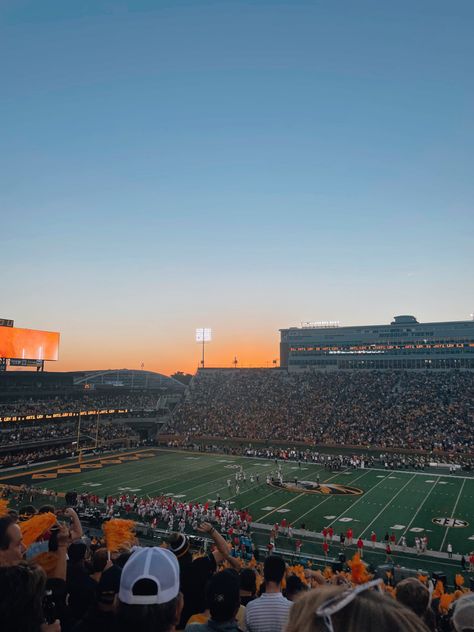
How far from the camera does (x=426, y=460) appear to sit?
1581 inches

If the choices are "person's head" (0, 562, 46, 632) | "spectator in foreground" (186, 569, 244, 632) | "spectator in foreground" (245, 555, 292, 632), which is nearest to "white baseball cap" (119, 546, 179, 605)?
"person's head" (0, 562, 46, 632)

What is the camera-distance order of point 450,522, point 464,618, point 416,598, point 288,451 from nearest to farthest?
point 464,618
point 416,598
point 450,522
point 288,451

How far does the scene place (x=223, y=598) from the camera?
11.0 ft

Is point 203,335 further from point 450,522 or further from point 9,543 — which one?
point 9,543

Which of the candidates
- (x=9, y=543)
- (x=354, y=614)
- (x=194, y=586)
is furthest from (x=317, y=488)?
(x=354, y=614)

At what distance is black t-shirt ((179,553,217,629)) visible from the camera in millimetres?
4383

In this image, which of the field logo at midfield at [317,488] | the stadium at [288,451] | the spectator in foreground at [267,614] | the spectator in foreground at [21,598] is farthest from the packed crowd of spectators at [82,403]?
the spectator in foreground at [21,598]

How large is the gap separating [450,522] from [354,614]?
27.4 metres

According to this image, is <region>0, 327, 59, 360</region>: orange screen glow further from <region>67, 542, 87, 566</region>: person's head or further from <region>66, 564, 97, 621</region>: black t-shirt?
<region>66, 564, 97, 621</region>: black t-shirt

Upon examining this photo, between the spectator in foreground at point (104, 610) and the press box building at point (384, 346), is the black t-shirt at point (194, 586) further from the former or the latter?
the press box building at point (384, 346)

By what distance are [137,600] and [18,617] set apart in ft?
2.33

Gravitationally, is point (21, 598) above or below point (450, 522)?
above

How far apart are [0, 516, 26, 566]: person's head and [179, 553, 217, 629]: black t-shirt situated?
1.51 meters

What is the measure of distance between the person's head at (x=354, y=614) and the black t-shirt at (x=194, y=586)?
10.9ft
